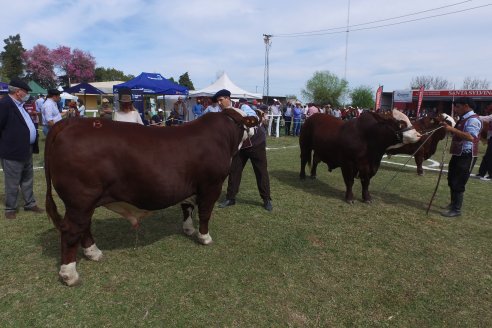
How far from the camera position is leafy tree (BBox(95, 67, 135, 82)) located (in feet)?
223

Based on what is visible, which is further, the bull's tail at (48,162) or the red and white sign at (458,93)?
the red and white sign at (458,93)

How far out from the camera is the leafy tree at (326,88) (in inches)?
3406

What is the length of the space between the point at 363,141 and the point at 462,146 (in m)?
1.52

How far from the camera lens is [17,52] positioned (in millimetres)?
57844

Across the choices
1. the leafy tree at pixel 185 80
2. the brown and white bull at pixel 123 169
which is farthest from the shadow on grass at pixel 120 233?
the leafy tree at pixel 185 80

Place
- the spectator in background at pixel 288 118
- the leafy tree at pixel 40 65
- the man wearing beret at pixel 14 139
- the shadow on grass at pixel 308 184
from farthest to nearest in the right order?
1. the leafy tree at pixel 40 65
2. the spectator in background at pixel 288 118
3. the shadow on grass at pixel 308 184
4. the man wearing beret at pixel 14 139

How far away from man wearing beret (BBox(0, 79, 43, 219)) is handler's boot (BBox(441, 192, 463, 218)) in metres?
6.72

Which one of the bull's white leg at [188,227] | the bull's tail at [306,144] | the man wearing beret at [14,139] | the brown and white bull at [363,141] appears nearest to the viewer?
the bull's white leg at [188,227]

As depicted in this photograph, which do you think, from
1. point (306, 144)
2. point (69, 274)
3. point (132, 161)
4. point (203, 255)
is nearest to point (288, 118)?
point (306, 144)

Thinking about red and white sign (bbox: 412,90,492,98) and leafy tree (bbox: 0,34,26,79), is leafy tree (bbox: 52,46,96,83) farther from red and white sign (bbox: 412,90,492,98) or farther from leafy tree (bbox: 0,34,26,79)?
red and white sign (bbox: 412,90,492,98)

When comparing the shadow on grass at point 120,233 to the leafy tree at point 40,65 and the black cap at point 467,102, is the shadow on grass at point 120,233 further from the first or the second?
the leafy tree at point 40,65

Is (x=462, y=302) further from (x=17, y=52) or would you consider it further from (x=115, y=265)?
(x=17, y=52)

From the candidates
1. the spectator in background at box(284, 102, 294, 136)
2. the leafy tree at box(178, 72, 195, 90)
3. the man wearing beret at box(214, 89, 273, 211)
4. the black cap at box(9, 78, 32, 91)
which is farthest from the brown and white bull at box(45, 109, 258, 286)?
the leafy tree at box(178, 72, 195, 90)

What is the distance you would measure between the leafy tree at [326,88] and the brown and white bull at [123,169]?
279 ft
